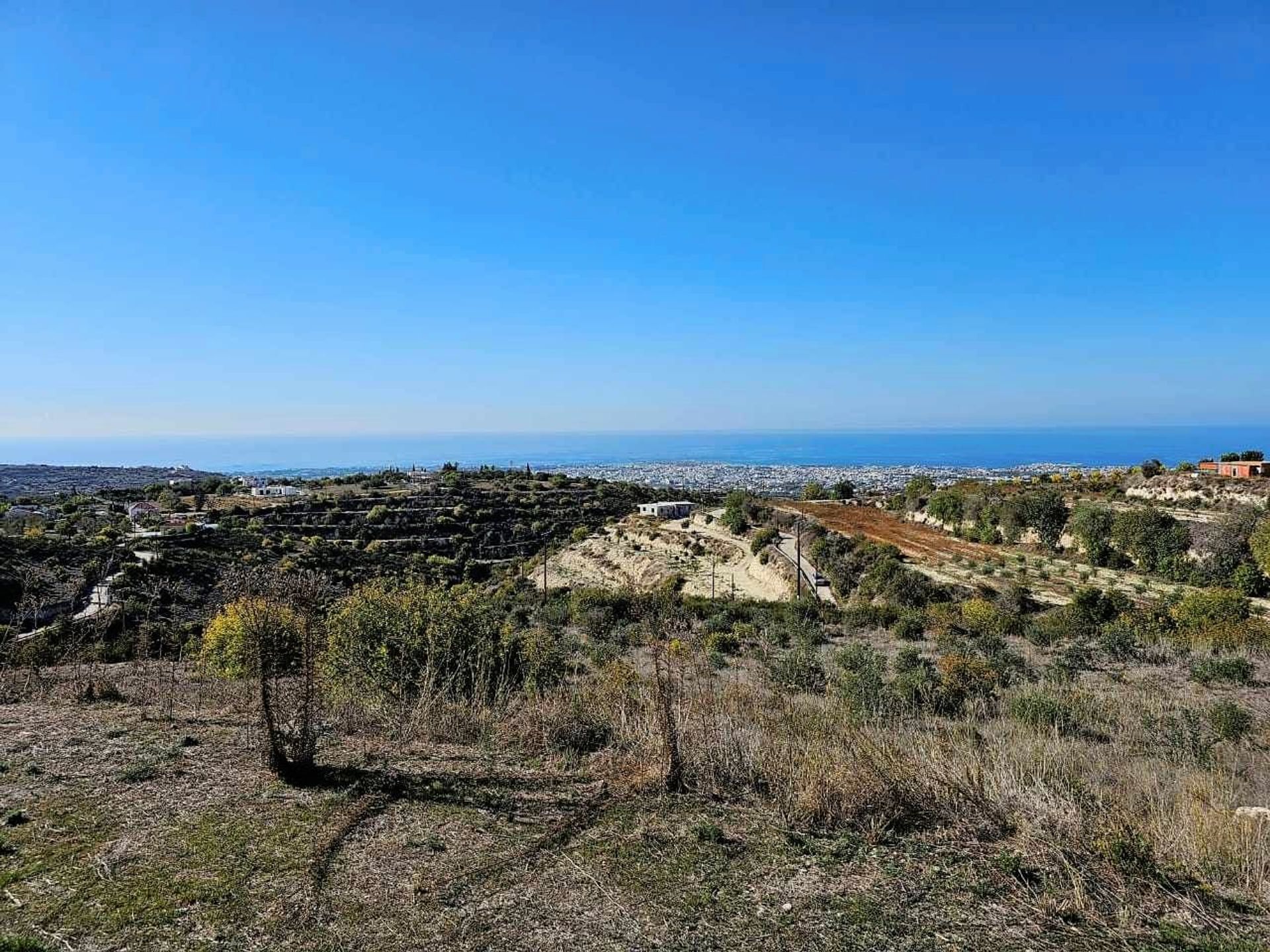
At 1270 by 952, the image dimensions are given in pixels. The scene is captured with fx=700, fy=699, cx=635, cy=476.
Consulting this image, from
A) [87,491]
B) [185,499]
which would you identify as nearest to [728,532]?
[185,499]

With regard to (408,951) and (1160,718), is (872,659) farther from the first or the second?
(408,951)

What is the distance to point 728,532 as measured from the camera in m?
38.2

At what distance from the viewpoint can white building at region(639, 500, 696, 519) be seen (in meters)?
45.5

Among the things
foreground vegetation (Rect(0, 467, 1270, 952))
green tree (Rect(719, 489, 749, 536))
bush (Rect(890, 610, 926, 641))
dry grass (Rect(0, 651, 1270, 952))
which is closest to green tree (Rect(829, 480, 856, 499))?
green tree (Rect(719, 489, 749, 536))

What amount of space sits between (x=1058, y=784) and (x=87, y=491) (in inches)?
2945

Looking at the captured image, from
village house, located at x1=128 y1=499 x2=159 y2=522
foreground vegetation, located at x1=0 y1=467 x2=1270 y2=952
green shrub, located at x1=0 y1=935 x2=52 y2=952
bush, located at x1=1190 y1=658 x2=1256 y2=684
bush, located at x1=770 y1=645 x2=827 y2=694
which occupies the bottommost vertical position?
bush, located at x1=1190 y1=658 x2=1256 y2=684

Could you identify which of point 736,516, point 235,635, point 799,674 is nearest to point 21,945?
point 235,635

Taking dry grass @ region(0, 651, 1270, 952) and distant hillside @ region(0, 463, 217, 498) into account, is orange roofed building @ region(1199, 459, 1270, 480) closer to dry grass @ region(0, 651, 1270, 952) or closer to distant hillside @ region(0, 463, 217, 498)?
dry grass @ region(0, 651, 1270, 952)

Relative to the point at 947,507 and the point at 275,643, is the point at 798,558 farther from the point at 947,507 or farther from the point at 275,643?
the point at 275,643

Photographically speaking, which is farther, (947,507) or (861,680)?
(947,507)

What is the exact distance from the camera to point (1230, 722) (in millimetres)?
8320

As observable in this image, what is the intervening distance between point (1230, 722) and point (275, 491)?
6109 cm

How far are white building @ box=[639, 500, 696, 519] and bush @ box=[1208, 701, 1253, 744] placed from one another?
3623 centimetres

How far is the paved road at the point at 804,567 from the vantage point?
2764 centimetres
